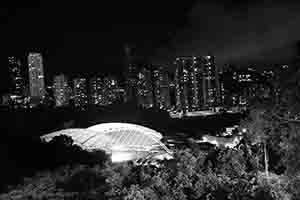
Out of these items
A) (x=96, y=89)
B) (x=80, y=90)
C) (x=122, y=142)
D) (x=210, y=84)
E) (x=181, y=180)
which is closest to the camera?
(x=181, y=180)

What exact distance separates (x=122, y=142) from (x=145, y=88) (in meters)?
84.0

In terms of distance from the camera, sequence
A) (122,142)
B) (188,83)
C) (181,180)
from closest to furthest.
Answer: (181,180), (122,142), (188,83)

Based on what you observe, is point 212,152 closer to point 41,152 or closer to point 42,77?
point 41,152

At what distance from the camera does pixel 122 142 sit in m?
21.5

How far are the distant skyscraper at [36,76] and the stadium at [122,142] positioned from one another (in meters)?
79.6

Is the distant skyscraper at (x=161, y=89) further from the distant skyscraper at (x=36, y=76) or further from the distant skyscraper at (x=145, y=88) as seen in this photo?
the distant skyscraper at (x=36, y=76)

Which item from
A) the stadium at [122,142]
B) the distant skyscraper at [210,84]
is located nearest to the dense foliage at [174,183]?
the stadium at [122,142]

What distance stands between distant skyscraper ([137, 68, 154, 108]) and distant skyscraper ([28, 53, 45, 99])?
29.6 metres

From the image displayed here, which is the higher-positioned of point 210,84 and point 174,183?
point 210,84

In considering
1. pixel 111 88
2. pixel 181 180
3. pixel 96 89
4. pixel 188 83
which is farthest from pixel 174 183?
pixel 96 89

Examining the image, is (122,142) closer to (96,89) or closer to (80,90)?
(96,89)

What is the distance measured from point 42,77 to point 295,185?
10507 centimetres

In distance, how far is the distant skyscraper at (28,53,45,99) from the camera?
102 m

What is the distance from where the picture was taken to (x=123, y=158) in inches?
780
